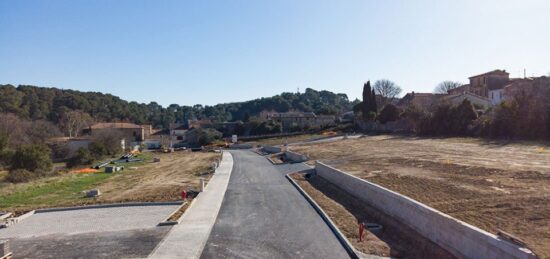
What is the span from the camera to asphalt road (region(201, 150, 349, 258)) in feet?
41.0

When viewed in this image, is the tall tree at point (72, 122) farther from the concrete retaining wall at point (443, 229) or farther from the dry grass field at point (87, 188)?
A: the concrete retaining wall at point (443, 229)

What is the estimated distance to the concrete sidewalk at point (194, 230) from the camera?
12641 mm

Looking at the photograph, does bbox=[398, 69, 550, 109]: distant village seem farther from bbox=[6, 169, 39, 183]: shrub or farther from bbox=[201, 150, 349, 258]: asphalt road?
bbox=[6, 169, 39, 183]: shrub

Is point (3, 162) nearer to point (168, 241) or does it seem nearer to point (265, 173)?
point (265, 173)

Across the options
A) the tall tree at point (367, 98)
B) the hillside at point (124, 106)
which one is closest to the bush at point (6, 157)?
the hillside at point (124, 106)

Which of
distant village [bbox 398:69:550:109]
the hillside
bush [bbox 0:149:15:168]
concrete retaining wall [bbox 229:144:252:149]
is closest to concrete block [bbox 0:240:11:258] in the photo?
bush [bbox 0:149:15:168]

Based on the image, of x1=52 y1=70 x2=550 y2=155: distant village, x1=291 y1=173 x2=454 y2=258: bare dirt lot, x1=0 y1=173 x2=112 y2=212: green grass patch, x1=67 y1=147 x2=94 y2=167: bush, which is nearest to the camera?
x1=291 y1=173 x2=454 y2=258: bare dirt lot

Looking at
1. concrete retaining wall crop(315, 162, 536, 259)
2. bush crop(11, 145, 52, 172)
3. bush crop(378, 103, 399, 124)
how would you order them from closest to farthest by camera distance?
concrete retaining wall crop(315, 162, 536, 259) → bush crop(11, 145, 52, 172) → bush crop(378, 103, 399, 124)

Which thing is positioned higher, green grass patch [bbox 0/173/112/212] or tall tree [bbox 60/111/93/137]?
tall tree [bbox 60/111/93/137]

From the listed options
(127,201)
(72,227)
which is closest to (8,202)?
(127,201)

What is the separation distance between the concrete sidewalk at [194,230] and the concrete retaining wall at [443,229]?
6657 millimetres

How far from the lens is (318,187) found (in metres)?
24.6

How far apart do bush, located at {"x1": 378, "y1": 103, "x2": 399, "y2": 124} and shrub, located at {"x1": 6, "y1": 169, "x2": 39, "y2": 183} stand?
46.9 m

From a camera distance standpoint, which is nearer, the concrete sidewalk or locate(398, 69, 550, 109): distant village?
the concrete sidewalk
